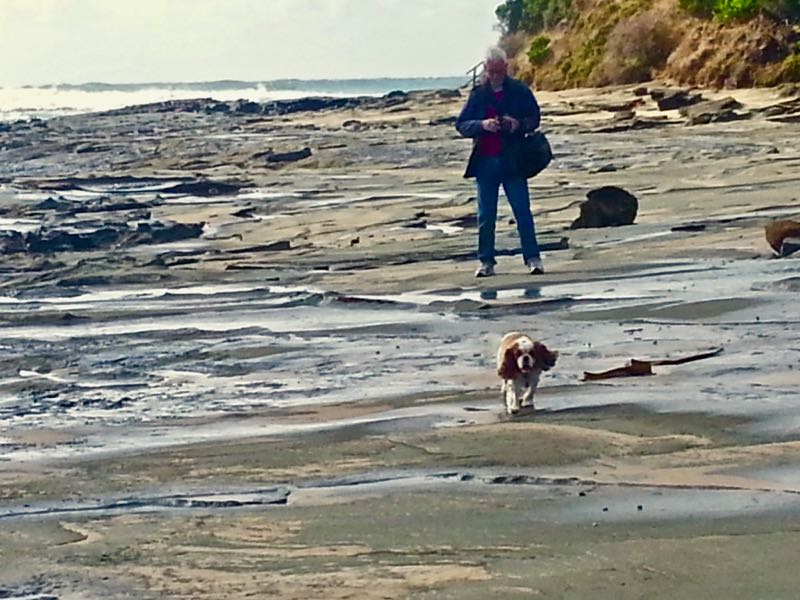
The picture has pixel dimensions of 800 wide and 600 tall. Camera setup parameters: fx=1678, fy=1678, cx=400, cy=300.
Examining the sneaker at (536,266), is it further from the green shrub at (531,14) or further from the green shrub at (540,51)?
the green shrub at (531,14)

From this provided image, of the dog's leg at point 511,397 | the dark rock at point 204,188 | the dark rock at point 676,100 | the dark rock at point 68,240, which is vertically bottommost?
the dark rock at point 204,188

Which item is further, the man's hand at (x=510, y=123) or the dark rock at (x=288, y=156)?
the dark rock at (x=288, y=156)

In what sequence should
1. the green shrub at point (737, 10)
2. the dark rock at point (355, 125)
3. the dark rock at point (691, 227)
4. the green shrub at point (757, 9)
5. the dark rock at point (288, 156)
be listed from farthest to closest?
the dark rock at point (355, 125) → the green shrub at point (737, 10) → the green shrub at point (757, 9) → the dark rock at point (288, 156) → the dark rock at point (691, 227)

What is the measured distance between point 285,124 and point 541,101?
29.8 feet

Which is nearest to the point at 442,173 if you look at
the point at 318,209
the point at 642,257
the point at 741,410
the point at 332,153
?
the point at 318,209

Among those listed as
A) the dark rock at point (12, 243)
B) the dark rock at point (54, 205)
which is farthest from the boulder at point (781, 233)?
the dark rock at point (54, 205)

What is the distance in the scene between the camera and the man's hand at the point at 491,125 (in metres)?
11.4

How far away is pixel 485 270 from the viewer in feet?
39.3

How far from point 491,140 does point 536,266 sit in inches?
37.8

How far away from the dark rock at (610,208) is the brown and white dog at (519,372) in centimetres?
735

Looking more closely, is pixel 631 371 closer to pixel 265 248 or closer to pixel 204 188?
pixel 265 248

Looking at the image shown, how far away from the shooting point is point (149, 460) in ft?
21.0

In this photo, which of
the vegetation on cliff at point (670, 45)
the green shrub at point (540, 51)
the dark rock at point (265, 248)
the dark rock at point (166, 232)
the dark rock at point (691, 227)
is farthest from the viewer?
the green shrub at point (540, 51)

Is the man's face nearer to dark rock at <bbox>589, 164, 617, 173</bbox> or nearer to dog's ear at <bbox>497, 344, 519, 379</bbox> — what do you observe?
dog's ear at <bbox>497, 344, 519, 379</bbox>
